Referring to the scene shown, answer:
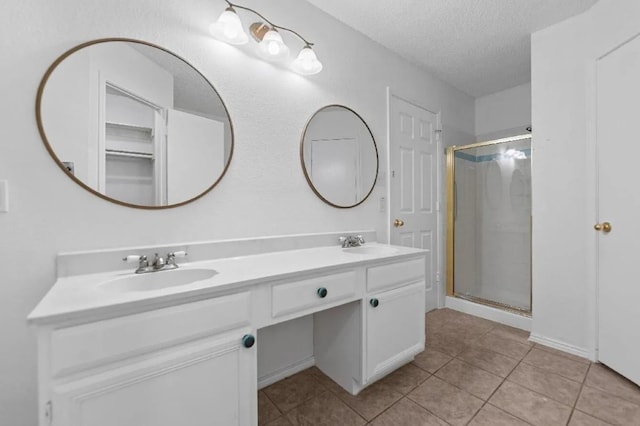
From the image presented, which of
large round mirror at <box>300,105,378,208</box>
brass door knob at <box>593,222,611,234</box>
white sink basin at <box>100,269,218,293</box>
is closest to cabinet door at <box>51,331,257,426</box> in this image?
white sink basin at <box>100,269,218,293</box>

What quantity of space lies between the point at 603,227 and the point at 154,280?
2586mm

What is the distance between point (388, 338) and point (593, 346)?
149 cm

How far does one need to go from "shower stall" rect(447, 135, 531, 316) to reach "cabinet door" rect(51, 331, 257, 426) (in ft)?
8.08

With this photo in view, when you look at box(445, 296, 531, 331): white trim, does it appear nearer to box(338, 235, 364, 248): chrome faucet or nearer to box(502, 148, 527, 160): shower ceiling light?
box(502, 148, 527, 160): shower ceiling light

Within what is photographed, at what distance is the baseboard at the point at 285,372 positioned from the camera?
1538mm

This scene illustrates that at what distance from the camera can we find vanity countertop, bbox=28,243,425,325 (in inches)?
27.6

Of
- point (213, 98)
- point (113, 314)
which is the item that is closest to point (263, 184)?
point (213, 98)

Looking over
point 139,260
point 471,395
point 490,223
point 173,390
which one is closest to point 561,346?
point 471,395

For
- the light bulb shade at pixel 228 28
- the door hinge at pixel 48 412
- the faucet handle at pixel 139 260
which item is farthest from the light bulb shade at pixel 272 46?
the door hinge at pixel 48 412

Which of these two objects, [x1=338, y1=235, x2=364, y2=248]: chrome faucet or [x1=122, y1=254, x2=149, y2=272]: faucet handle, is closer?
[x1=122, y1=254, x2=149, y2=272]: faucet handle

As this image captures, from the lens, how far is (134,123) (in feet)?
3.87

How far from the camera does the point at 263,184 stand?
155 cm

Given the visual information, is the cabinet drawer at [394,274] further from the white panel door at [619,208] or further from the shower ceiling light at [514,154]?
the shower ceiling light at [514,154]

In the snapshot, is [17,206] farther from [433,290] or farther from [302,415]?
[433,290]
